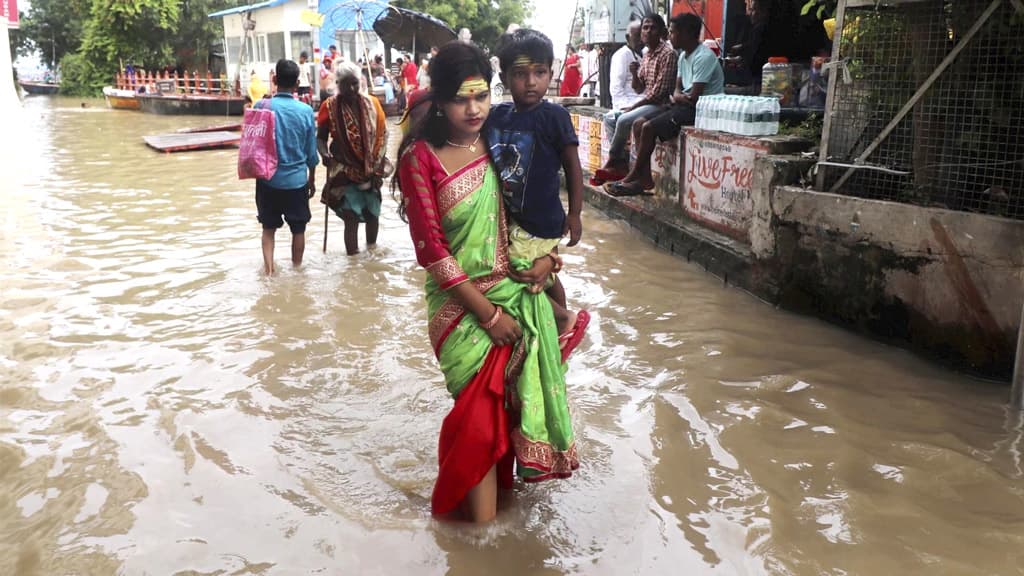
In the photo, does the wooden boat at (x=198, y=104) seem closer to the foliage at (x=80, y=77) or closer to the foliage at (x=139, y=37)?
the foliage at (x=139, y=37)

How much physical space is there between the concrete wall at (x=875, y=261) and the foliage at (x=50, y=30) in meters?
49.8

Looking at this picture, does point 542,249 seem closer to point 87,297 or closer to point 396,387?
point 396,387

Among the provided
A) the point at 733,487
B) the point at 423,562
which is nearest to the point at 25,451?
the point at 423,562

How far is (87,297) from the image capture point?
20.9ft

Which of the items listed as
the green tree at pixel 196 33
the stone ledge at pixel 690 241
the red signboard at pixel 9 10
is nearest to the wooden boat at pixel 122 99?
the green tree at pixel 196 33

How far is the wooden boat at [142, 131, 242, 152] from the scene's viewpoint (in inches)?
641

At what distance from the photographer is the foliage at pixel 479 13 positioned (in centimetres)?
3697

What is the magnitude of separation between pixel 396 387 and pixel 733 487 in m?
2.01

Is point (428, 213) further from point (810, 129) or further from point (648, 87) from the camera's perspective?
point (648, 87)

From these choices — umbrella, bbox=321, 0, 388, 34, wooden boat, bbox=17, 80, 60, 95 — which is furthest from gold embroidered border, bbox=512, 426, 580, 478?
wooden boat, bbox=17, 80, 60, 95

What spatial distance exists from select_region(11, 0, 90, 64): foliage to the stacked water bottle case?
161 ft

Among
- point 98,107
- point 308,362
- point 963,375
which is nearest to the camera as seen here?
point 963,375

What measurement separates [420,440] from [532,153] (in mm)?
1625

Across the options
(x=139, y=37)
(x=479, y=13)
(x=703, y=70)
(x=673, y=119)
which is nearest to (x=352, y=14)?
(x=479, y=13)
